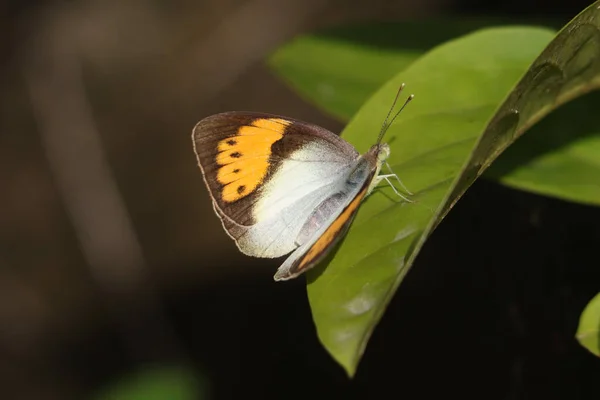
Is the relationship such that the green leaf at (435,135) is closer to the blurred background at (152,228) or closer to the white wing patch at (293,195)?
the white wing patch at (293,195)

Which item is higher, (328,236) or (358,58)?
(358,58)

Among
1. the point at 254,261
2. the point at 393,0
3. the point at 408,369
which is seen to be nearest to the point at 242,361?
the point at 254,261

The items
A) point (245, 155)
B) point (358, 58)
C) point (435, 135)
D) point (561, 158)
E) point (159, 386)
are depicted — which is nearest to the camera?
point (435, 135)

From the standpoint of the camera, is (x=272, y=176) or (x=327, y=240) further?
(x=272, y=176)

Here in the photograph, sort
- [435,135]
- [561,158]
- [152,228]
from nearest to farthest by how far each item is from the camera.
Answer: [435,135] < [561,158] < [152,228]

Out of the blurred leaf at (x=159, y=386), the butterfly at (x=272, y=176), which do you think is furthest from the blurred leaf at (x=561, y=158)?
the blurred leaf at (x=159, y=386)

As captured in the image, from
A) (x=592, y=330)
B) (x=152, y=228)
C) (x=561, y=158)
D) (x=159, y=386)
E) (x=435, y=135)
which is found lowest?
(x=159, y=386)

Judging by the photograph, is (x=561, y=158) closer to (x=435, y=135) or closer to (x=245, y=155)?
(x=435, y=135)

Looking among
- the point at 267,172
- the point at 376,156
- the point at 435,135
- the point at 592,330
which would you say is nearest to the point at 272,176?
the point at 267,172
